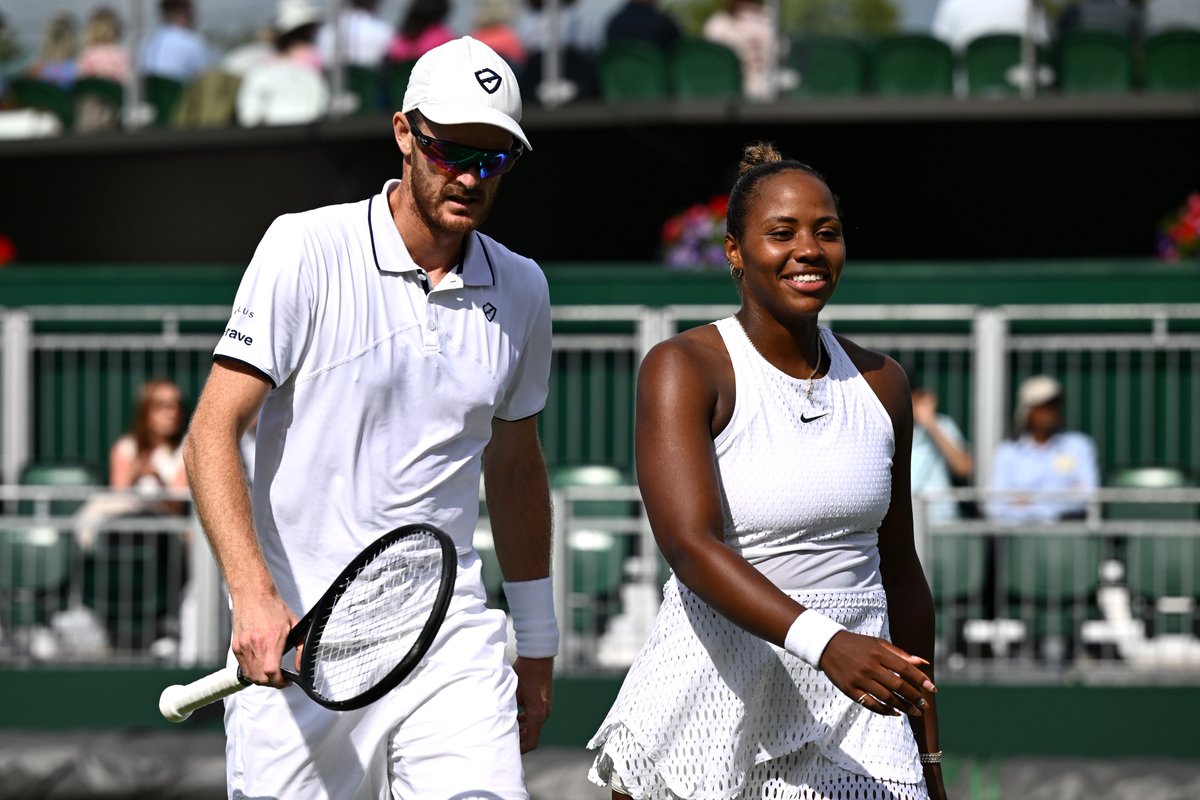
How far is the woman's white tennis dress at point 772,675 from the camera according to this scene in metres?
3.50

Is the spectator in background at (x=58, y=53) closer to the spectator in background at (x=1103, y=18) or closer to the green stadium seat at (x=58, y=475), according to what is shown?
the green stadium seat at (x=58, y=475)

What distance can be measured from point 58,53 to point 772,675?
12.9 meters

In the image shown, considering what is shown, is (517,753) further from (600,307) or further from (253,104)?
(253,104)

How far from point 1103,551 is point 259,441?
6.22 metres

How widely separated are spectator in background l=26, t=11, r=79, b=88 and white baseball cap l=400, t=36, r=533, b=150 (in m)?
12.0

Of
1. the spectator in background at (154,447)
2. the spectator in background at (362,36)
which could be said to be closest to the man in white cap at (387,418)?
the spectator in background at (154,447)

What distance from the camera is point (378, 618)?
11.6 feet

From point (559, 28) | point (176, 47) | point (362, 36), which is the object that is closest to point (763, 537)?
point (559, 28)

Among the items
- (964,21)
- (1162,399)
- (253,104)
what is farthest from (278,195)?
(1162,399)

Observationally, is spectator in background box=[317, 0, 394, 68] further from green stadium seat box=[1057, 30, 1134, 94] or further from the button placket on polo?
the button placket on polo

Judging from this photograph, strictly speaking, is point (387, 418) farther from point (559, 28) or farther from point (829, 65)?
point (829, 65)

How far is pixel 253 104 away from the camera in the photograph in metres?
14.3

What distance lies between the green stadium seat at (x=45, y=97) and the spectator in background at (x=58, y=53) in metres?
0.05

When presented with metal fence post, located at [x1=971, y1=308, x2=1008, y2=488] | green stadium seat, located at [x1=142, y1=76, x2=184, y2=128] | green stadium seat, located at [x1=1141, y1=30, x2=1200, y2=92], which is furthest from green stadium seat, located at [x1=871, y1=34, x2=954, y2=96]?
green stadium seat, located at [x1=142, y1=76, x2=184, y2=128]
